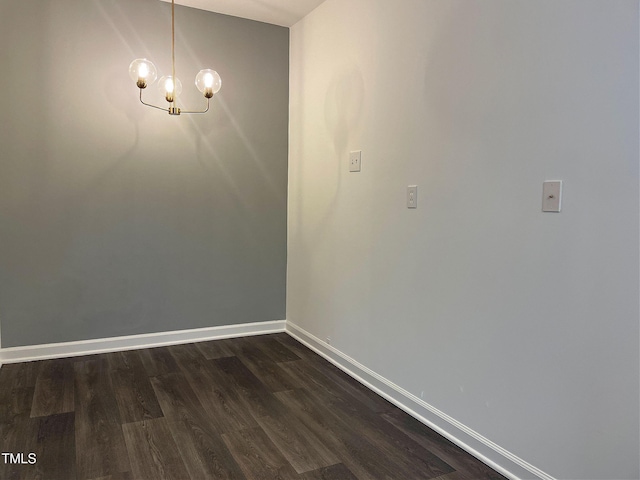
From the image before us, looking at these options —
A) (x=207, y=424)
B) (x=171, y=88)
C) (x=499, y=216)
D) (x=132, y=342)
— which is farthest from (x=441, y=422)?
(x=171, y=88)

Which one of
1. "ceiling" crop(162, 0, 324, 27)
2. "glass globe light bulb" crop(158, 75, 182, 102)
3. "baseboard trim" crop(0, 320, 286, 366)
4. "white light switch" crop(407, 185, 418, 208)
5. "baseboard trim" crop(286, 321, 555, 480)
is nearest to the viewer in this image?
"baseboard trim" crop(286, 321, 555, 480)

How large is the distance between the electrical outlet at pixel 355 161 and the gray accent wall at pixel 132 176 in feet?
3.49

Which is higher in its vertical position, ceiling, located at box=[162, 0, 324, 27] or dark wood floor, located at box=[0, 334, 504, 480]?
ceiling, located at box=[162, 0, 324, 27]

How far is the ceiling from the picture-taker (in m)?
3.41

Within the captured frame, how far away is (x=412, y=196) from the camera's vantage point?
8.29 ft

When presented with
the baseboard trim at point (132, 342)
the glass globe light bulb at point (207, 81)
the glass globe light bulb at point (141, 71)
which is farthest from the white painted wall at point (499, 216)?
the glass globe light bulb at point (141, 71)

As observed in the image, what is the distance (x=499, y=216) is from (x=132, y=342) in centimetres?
279

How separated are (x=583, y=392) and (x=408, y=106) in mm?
1600

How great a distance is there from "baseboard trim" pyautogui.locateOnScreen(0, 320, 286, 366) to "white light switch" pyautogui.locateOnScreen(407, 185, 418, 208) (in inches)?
77.5

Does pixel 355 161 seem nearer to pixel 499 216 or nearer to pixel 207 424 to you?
pixel 499 216

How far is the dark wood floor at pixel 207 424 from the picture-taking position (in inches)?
79.6

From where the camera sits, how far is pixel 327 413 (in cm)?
256

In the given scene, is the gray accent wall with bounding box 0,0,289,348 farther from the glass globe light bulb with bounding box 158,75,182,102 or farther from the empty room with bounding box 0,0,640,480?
the glass globe light bulb with bounding box 158,75,182,102

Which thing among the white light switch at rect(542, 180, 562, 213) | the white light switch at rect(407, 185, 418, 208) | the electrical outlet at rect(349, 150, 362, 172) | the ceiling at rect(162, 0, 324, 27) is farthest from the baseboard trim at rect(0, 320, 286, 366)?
the white light switch at rect(542, 180, 562, 213)
